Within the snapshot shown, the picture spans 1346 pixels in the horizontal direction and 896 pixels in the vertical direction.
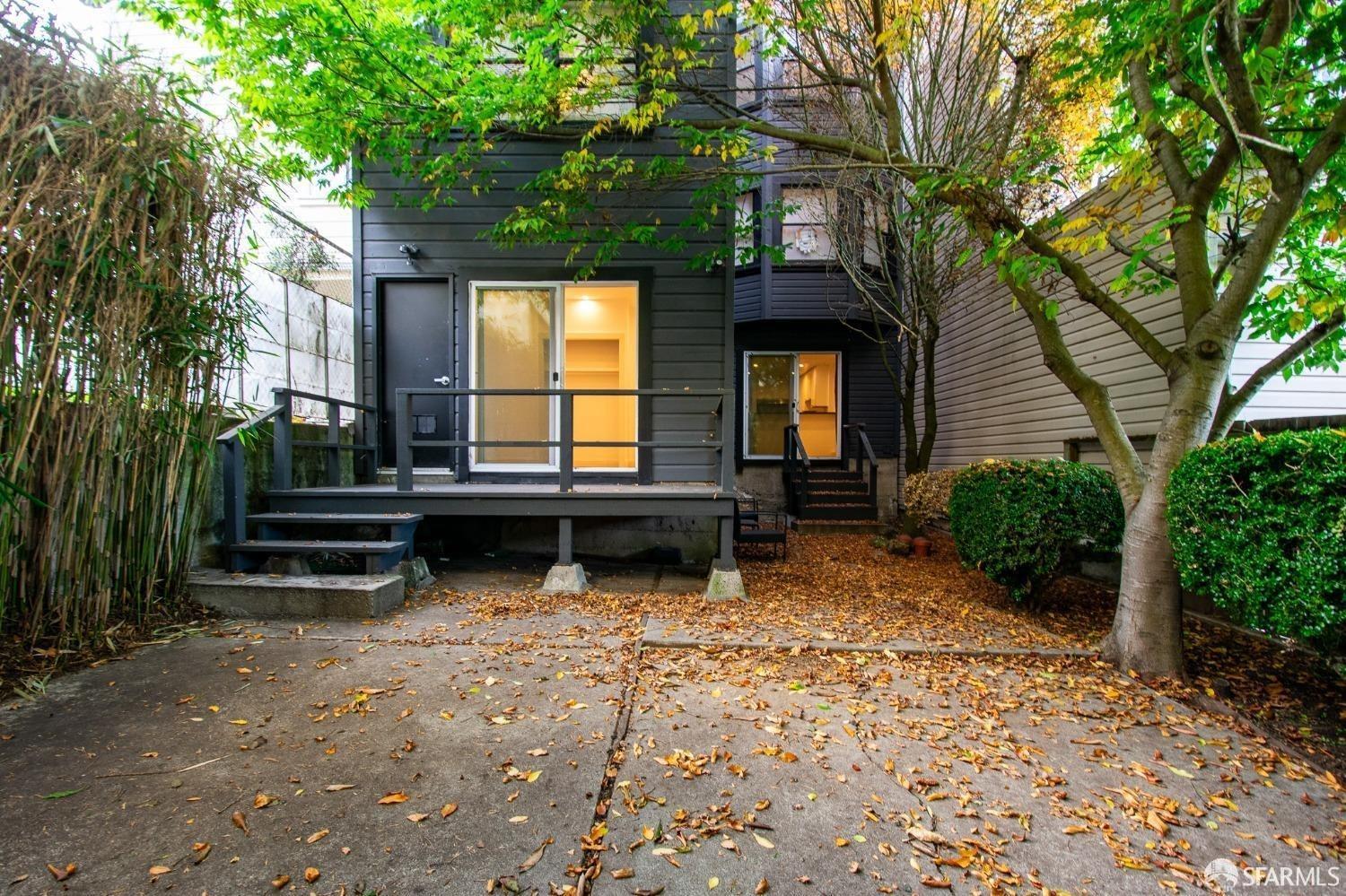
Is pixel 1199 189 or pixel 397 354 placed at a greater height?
pixel 1199 189

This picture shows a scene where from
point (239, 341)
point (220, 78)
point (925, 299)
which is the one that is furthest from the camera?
point (925, 299)

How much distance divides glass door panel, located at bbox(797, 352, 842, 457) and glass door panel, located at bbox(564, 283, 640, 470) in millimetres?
3940

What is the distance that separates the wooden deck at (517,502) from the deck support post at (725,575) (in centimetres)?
14

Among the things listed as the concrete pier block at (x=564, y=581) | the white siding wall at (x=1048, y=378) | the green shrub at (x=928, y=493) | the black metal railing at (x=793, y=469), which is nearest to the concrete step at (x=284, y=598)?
the concrete pier block at (x=564, y=581)

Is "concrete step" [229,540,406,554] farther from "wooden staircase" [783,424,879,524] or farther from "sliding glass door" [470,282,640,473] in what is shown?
"wooden staircase" [783,424,879,524]

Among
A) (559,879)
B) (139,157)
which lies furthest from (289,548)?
(559,879)

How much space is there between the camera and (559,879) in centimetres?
154

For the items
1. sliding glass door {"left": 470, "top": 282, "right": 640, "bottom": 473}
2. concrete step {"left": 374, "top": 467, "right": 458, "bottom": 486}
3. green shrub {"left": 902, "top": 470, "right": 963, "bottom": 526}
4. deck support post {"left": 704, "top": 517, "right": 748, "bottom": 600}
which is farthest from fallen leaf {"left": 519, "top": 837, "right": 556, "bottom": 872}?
green shrub {"left": 902, "top": 470, "right": 963, "bottom": 526}

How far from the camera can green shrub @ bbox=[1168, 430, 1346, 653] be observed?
229 centimetres

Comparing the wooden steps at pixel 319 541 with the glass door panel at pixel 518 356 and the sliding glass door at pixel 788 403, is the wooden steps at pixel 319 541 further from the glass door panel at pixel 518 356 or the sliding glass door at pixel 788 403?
the sliding glass door at pixel 788 403

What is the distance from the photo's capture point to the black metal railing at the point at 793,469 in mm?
8609

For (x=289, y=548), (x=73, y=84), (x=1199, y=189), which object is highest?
(x=73, y=84)

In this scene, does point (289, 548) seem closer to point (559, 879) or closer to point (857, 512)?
point (559, 879)

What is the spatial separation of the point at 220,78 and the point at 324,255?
2972 millimetres
